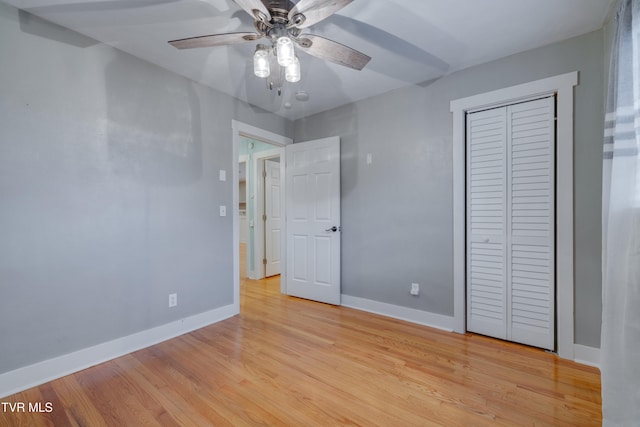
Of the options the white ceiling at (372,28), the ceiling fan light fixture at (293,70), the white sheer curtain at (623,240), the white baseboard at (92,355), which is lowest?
the white baseboard at (92,355)

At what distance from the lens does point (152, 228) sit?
2381 millimetres

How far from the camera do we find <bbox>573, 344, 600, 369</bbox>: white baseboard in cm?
198

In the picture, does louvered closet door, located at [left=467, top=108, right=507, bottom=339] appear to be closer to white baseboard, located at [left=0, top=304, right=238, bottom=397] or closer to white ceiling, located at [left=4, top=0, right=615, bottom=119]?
white ceiling, located at [left=4, top=0, right=615, bottom=119]

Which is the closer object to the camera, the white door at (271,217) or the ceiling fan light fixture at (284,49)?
the ceiling fan light fixture at (284,49)

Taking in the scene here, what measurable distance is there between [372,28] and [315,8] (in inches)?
33.1

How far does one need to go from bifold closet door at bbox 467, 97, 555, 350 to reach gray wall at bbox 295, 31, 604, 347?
0.58 feet

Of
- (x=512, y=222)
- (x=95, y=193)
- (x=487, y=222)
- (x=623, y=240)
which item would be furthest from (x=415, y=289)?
(x=95, y=193)

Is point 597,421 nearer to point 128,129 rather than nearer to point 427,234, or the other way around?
point 427,234

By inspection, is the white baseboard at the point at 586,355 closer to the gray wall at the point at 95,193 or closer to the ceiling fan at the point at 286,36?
the ceiling fan at the point at 286,36

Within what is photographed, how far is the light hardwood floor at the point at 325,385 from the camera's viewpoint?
1.51m

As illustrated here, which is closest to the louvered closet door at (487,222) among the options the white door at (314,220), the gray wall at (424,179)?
the gray wall at (424,179)

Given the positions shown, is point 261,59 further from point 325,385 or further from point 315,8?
point 325,385

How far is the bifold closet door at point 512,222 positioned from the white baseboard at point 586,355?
0.15 metres

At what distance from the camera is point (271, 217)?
188 inches
